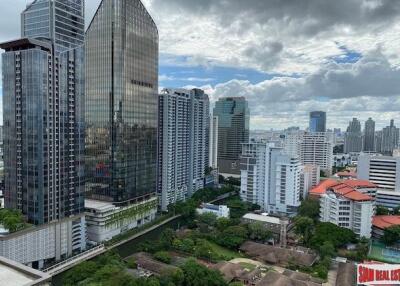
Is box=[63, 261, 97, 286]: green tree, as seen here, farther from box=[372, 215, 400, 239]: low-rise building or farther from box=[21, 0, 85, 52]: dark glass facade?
box=[372, 215, 400, 239]: low-rise building

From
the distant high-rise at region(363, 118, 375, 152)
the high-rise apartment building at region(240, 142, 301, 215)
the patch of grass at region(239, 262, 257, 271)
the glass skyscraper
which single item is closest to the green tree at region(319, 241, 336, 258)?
the patch of grass at region(239, 262, 257, 271)

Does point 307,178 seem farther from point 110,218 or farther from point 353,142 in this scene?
point 353,142

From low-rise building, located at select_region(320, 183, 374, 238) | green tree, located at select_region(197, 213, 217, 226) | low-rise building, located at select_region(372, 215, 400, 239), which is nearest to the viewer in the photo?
low-rise building, located at select_region(320, 183, 374, 238)

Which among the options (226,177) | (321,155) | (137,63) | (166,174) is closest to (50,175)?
(137,63)

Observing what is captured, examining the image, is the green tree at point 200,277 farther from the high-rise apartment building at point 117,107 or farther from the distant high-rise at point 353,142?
the distant high-rise at point 353,142

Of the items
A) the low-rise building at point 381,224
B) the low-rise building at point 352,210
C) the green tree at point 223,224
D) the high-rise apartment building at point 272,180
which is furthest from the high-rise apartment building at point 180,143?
the low-rise building at point 381,224

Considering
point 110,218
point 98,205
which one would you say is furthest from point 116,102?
point 110,218
